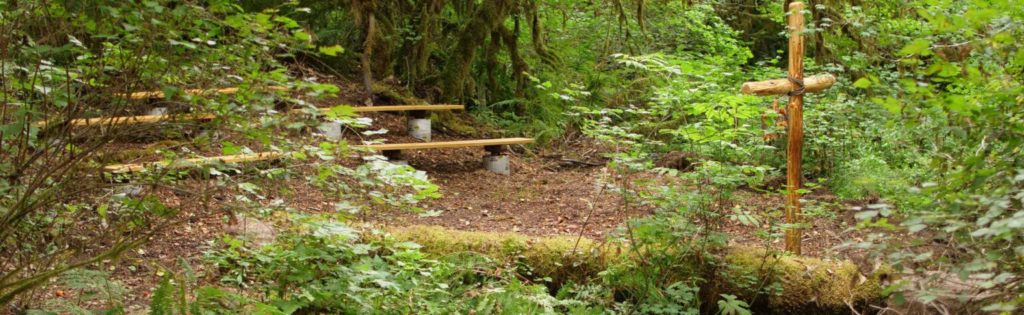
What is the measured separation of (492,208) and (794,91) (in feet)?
9.76

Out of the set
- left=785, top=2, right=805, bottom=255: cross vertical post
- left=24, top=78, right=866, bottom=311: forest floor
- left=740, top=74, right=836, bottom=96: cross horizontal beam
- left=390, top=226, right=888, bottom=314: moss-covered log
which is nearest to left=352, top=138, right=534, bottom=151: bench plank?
left=24, top=78, right=866, bottom=311: forest floor

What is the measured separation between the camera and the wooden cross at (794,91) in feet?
19.7

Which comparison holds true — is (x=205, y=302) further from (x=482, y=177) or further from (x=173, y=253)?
(x=482, y=177)

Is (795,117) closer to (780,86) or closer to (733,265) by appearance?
(780,86)

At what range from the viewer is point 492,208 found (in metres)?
8.13

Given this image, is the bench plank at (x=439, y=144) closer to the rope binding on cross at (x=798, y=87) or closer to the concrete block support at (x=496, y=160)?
the concrete block support at (x=496, y=160)

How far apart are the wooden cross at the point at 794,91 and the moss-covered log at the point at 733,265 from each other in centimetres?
27

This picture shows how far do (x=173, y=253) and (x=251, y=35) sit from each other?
2.48 meters

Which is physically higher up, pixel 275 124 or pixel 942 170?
pixel 275 124

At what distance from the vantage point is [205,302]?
4098 mm

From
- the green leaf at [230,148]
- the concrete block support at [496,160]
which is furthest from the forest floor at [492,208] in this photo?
the green leaf at [230,148]

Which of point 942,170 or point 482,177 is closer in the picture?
point 942,170

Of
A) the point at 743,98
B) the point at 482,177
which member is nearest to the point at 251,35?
the point at 743,98

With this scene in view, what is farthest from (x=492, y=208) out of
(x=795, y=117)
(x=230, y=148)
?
(x=230, y=148)
